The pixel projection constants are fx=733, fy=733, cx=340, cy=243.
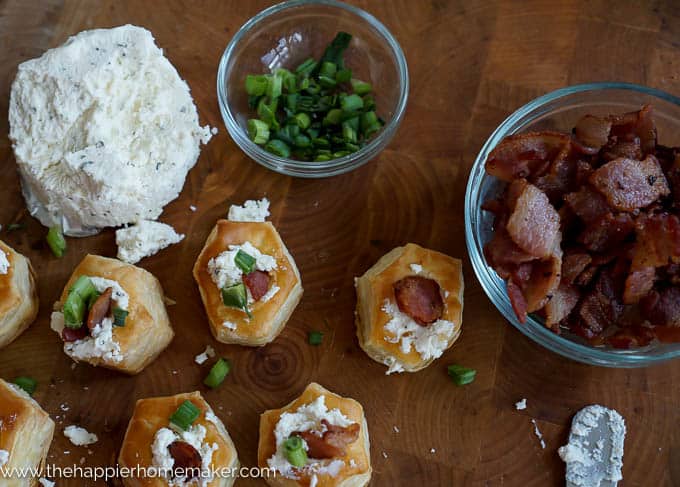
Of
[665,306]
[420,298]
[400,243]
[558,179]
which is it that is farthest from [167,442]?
[665,306]

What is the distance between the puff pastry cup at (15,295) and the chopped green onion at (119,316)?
408mm

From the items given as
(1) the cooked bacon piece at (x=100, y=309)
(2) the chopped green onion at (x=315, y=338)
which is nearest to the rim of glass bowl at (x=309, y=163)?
(2) the chopped green onion at (x=315, y=338)

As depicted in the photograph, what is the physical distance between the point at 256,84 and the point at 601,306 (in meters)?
1.71

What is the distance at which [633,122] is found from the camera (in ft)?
9.09

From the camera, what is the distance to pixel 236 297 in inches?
112

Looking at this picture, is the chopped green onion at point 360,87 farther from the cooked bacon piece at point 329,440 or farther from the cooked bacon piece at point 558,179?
the cooked bacon piece at point 329,440

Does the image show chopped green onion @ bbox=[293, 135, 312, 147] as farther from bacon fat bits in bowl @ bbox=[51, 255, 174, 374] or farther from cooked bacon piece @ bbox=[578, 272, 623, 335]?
cooked bacon piece @ bbox=[578, 272, 623, 335]

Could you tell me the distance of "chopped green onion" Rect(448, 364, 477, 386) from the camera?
2.99 m

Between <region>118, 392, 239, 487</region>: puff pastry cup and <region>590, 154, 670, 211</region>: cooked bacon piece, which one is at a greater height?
<region>590, 154, 670, 211</region>: cooked bacon piece

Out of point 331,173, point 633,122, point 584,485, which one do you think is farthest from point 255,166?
point 584,485

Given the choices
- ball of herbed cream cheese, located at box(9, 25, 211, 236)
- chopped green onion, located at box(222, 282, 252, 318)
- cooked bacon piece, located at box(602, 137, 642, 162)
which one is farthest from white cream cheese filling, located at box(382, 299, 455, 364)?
ball of herbed cream cheese, located at box(9, 25, 211, 236)

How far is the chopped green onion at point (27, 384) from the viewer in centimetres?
300

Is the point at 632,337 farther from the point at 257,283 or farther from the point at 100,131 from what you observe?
the point at 100,131

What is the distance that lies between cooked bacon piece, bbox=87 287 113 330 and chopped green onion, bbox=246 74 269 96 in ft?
3.49
